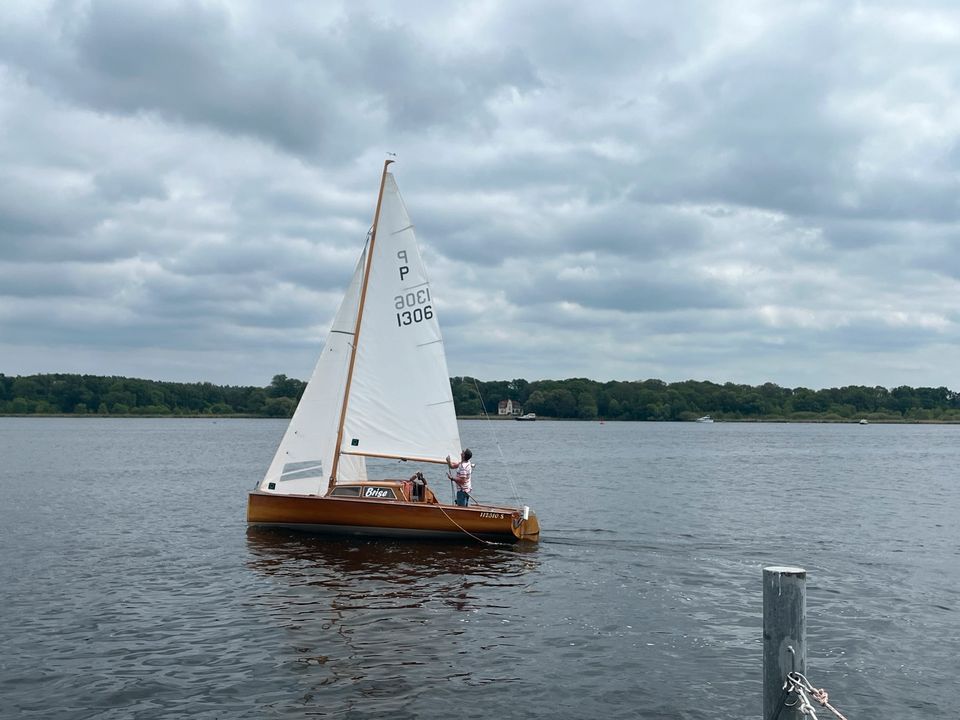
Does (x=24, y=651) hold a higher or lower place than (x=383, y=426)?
lower

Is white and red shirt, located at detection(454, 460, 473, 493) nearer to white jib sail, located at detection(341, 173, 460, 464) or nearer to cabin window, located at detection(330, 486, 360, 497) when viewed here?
white jib sail, located at detection(341, 173, 460, 464)

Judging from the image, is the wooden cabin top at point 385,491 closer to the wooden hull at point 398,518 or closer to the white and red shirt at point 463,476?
the wooden hull at point 398,518

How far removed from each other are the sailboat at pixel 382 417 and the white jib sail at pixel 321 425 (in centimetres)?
4

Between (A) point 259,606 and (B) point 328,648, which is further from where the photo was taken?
(A) point 259,606

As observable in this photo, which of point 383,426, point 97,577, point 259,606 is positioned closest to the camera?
point 259,606

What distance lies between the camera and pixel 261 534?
28.1 metres

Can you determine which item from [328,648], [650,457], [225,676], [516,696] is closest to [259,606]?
[328,648]

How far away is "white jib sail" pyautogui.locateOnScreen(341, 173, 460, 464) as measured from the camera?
26047 millimetres

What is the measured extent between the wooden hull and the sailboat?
4cm

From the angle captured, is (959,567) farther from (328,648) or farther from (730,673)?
(328,648)

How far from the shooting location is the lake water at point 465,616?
12.8 m

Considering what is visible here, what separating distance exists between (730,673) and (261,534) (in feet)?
58.6

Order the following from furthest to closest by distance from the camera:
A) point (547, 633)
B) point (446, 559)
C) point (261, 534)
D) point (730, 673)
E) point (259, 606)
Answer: point (261, 534) < point (446, 559) < point (259, 606) < point (547, 633) < point (730, 673)

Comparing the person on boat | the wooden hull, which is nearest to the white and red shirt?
the person on boat
